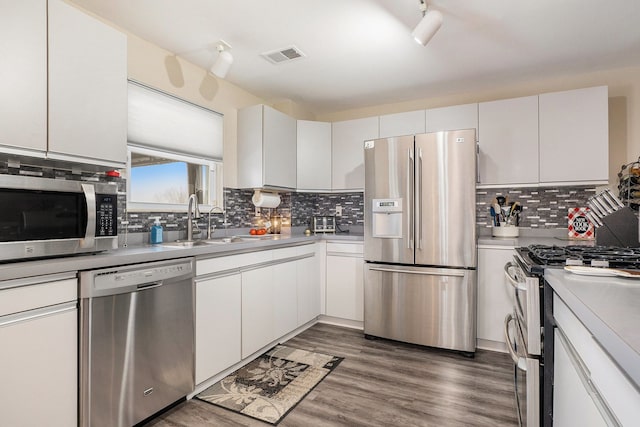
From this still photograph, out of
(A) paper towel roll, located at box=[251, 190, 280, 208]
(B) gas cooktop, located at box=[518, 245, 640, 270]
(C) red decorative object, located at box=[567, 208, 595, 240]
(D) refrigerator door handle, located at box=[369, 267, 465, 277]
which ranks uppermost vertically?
(A) paper towel roll, located at box=[251, 190, 280, 208]

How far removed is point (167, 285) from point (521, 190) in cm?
333

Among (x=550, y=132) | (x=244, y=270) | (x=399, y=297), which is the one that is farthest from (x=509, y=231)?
(x=244, y=270)

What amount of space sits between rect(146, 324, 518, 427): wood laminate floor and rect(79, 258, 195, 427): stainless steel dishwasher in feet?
0.72

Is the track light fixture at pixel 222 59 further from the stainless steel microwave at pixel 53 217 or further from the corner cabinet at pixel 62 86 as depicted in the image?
the stainless steel microwave at pixel 53 217

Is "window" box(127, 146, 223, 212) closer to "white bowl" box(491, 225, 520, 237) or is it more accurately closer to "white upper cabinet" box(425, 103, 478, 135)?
"white upper cabinet" box(425, 103, 478, 135)

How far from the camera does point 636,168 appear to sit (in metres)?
2.96

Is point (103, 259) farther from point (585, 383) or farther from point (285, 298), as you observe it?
point (585, 383)

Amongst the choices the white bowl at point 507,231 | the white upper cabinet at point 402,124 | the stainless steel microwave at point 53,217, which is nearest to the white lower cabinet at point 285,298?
the stainless steel microwave at point 53,217

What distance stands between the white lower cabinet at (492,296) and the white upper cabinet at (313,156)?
1831 millimetres

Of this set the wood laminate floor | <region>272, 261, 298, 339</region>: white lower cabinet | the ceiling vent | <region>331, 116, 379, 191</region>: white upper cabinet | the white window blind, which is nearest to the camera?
the wood laminate floor

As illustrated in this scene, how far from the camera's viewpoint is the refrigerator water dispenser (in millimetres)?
3096

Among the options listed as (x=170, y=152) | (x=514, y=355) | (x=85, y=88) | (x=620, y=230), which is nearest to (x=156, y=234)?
(x=170, y=152)

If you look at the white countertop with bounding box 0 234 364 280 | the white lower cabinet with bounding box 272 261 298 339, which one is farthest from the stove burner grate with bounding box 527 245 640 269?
the white lower cabinet with bounding box 272 261 298 339

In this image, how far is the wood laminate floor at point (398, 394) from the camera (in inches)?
76.4
